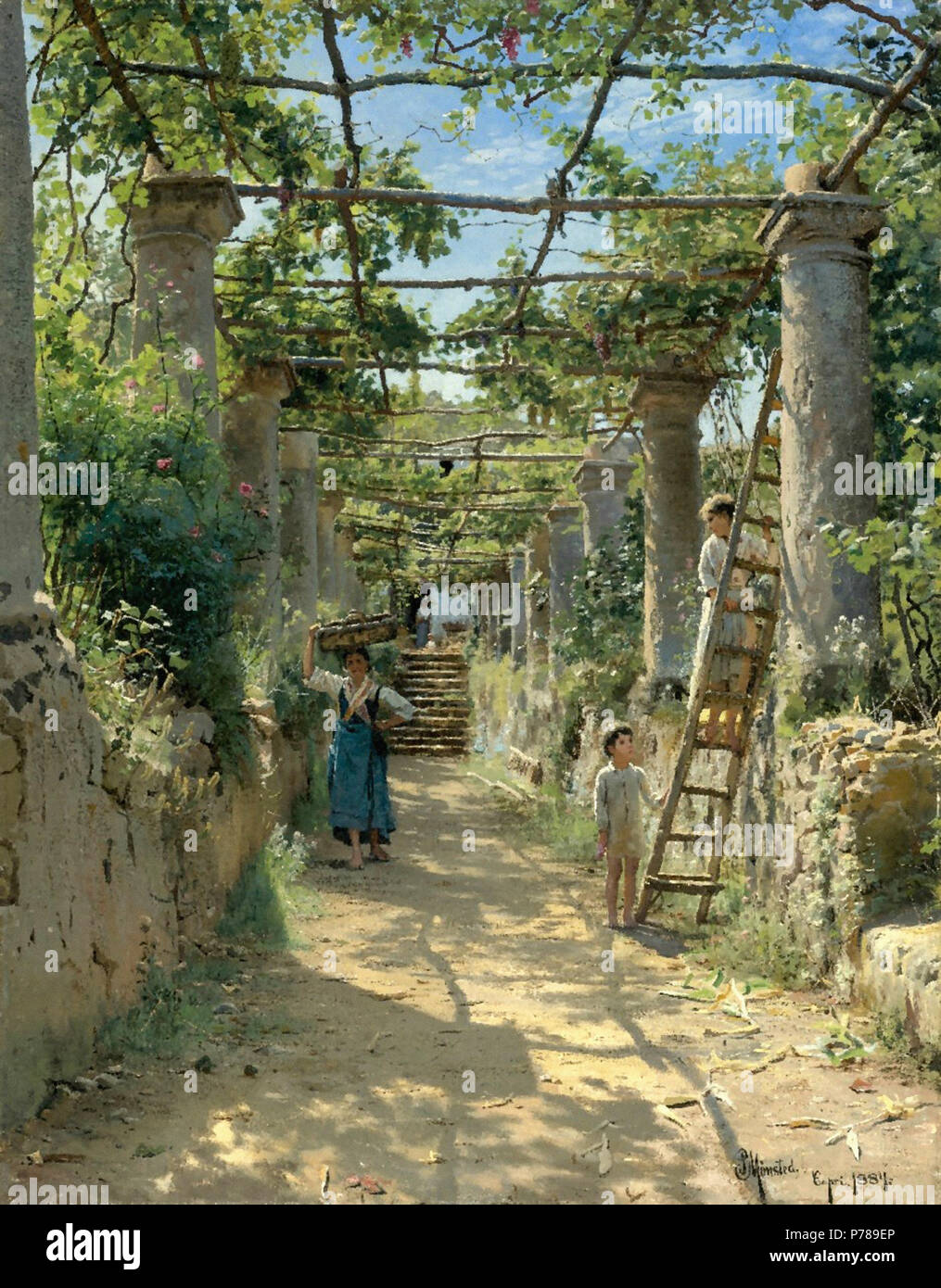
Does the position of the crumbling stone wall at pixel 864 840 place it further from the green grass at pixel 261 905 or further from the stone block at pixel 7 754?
the stone block at pixel 7 754

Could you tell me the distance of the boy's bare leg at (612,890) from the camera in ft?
25.5

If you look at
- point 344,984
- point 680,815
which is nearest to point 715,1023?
point 344,984

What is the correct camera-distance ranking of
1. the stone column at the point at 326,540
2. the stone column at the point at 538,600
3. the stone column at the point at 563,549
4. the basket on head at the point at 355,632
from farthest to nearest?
the stone column at the point at 538,600 < the stone column at the point at 326,540 < the stone column at the point at 563,549 < the basket on head at the point at 355,632

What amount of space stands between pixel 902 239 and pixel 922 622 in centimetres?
218

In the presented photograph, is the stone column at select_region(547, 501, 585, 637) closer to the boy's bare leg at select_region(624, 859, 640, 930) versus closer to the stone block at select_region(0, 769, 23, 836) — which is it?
the boy's bare leg at select_region(624, 859, 640, 930)

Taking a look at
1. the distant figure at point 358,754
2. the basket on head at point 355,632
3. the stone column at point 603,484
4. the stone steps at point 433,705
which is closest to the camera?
the distant figure at point 358,754

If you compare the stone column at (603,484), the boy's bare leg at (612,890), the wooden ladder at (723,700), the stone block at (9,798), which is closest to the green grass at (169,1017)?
the stone block at (9,798)

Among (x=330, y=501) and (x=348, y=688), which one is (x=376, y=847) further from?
(x=330, y=501)

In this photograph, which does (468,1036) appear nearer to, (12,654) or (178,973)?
(178,973)

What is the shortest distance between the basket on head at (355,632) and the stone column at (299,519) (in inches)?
160

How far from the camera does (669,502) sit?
11.0m

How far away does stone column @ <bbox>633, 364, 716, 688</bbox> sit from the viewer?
426 inches

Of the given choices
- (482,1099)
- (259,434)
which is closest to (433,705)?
(259,434)

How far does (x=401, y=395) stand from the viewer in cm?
1302
